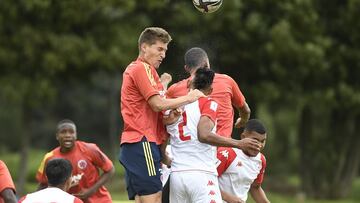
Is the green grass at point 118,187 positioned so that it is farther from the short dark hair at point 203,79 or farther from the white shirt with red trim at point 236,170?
the short dark hair at point 203,79

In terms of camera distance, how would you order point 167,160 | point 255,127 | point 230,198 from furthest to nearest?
point 230,198
point 255,127
point 167,160

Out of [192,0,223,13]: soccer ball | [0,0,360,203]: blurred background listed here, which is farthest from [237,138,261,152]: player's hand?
[0,0,360,203]: blurred background

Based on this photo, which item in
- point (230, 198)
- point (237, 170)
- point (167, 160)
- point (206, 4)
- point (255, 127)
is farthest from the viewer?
point (206, 4)

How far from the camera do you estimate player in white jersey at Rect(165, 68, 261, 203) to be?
9477 mm

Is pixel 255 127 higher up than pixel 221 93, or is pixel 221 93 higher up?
pixel 221 93

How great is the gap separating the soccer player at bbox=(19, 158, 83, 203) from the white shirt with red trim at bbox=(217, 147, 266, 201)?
2446mm

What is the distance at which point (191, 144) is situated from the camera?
9617mm

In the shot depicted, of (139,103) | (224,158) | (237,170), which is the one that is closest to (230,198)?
(237,170)

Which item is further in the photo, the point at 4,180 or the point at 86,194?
the point at 86,194

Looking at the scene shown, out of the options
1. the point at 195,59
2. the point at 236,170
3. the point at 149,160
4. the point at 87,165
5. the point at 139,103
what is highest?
the point at 195,59

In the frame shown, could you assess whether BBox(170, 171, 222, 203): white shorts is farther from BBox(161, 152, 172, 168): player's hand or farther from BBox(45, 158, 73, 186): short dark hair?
BBox(45, 158, 73, 186): short dark hair

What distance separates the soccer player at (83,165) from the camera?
1238 centimetres

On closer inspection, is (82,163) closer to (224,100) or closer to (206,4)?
(224,100)

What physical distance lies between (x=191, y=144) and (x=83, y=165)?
317cm
